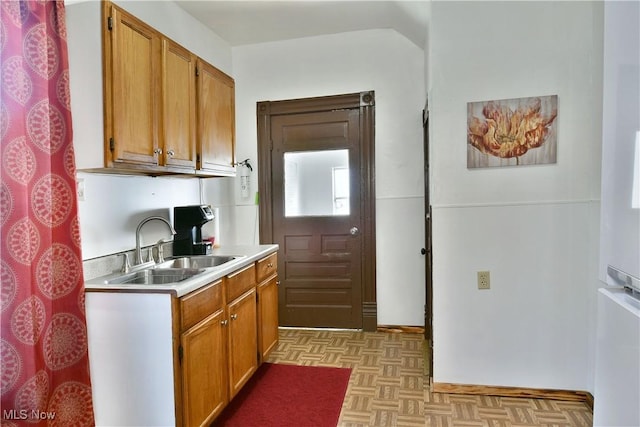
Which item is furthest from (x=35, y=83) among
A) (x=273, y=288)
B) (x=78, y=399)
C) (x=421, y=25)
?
(x=421, y=25)

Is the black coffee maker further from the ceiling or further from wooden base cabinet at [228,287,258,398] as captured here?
the ceiling

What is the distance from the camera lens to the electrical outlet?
247 centimetres

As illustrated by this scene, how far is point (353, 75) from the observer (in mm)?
3592

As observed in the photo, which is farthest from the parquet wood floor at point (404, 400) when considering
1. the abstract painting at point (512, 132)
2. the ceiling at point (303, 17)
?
the ceiling at point (303, 17)

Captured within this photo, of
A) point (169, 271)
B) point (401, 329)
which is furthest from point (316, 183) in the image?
point (169, 271)

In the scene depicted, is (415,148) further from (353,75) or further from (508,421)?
(508,421)

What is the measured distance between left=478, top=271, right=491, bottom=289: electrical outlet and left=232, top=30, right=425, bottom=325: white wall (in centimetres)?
103

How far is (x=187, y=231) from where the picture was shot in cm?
276

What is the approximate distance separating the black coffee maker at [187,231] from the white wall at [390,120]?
1.59m

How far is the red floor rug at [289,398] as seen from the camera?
2.21 m

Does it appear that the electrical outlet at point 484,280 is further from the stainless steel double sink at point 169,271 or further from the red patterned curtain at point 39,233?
the red patterned curtain at point 39,233

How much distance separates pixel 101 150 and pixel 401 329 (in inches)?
111

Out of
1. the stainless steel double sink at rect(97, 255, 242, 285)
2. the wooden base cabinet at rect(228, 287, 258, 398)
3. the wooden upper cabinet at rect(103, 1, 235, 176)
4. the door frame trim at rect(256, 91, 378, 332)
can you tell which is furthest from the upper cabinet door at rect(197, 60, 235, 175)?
the wooden base cabinet at rect(228, 287, 258, 398)

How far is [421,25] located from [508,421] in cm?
275
